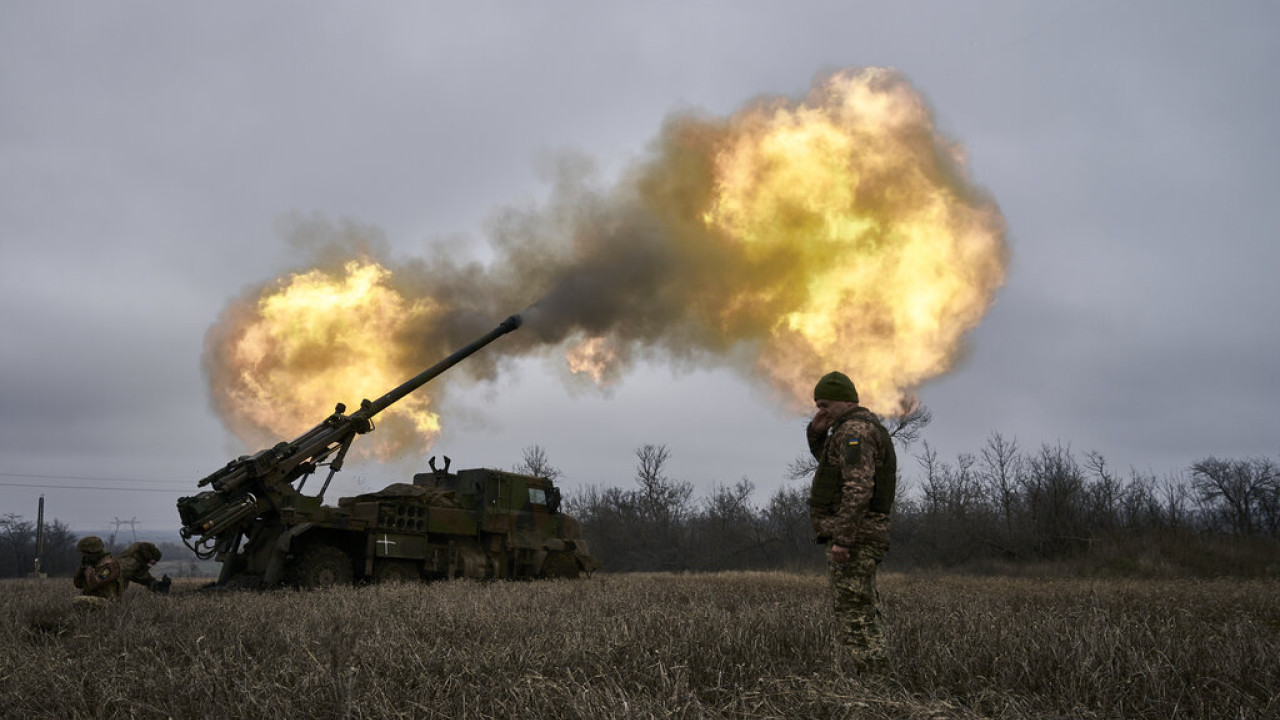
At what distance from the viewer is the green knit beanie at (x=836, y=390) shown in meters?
5.27

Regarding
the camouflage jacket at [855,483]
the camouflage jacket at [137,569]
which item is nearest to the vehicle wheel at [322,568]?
the camouflage jacket at [137,569]

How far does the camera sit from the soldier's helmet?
35.6 ft

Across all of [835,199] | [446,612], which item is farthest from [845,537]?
[835,199]

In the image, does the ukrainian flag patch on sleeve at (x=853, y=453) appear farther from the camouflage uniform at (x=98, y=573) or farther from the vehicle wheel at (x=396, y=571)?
the vehicle wheel at (x=396, y=571)

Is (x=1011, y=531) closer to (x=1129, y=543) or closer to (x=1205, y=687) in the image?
(x=1129, y=543)

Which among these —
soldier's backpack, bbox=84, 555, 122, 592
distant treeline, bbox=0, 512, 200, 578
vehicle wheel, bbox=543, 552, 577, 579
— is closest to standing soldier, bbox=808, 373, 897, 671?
soldier's backpack, bbox=84, 555, 122, 592

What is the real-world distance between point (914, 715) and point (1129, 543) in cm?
→ 2379

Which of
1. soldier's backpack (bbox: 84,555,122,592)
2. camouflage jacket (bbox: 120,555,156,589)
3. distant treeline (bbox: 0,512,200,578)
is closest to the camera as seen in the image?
soldier's backpack (bbox: 84,555,122,592)

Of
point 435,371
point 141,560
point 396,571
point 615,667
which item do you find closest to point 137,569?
point 141,560

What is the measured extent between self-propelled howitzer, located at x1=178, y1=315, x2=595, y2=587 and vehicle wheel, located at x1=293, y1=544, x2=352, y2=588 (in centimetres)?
2

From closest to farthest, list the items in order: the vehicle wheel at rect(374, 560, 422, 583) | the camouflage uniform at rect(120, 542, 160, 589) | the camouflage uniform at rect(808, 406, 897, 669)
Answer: the camouflage uniform at rect(808, 406, 897, 669)
the camouflage uniform at rect(120, 542, 160, 589)
the vehicle wheel at rect(374, 560, 422, 583)

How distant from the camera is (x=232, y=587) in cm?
1285

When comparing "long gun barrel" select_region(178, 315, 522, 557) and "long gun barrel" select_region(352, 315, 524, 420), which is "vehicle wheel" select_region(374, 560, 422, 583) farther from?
"long gun barrel" select_region(352, 315, 524, 420)

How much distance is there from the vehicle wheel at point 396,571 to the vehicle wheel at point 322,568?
526 millimetres
